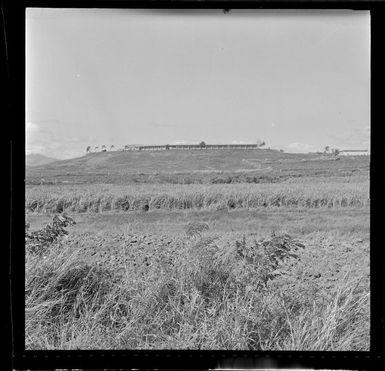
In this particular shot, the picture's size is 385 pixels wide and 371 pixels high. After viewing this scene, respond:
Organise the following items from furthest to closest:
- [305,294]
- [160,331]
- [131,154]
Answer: [131,154] → [305,294] → [160,331]

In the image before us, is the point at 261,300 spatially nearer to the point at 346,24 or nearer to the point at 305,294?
the point at 305,294

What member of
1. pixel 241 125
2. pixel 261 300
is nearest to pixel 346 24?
pixel 241 125

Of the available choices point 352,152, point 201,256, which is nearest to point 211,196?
point 201,256

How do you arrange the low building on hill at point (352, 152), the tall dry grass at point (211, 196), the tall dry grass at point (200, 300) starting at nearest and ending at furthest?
the tall dry grass at point (200, 300) < the low building on hill at point (352, 152) < the tall dry grass at point (211, 196)

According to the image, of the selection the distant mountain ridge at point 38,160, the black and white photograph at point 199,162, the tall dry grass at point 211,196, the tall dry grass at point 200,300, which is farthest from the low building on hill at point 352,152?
the distant mountain ridge at point 38,160

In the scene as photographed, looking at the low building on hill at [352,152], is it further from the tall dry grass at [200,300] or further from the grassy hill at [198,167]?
the tall dry grass at [200,300]

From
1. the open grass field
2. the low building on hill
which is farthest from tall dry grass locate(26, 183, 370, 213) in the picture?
the low building on hill

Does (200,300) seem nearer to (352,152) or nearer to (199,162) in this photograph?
(199,162)
